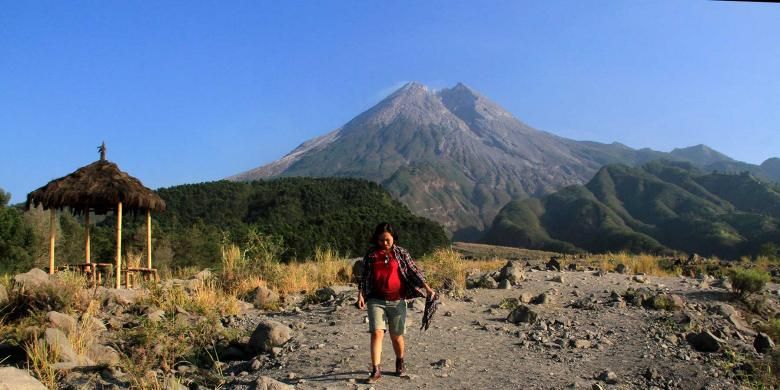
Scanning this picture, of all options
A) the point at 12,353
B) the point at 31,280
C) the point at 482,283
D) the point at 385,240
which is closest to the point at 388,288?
the point at 385,240

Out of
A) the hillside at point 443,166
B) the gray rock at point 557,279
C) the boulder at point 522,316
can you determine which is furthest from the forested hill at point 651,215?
the boulder at point 522,316

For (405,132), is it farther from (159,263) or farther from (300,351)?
(300,351)

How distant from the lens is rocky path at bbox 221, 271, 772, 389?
5074 mm

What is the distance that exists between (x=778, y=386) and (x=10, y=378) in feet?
18.5

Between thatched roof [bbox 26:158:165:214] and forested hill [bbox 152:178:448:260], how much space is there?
1142 inches

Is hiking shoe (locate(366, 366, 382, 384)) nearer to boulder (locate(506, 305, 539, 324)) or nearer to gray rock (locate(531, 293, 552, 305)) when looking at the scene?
boulder (locate(506, 305, 539, 324))

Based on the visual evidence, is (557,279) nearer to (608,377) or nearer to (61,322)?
(608,377)

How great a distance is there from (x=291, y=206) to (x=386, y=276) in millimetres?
53835

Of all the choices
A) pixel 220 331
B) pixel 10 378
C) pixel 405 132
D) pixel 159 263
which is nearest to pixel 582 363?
pixel 220 331

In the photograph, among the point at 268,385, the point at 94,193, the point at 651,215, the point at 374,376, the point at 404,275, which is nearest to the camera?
the point at 268,385

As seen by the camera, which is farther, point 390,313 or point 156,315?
point 156,315

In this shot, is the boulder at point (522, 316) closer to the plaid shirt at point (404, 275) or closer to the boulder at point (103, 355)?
the plaid shirt at point (404, 275)

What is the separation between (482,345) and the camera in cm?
630

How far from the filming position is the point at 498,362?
5.61 metres
